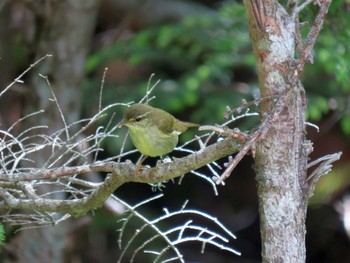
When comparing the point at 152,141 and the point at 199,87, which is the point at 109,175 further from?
the point at 199,87

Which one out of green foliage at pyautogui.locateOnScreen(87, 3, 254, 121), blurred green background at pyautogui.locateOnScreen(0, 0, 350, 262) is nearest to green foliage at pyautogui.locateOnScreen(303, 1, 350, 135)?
blurred green background at pyautogui.locateOnScreen(0, 0, 350, 262)

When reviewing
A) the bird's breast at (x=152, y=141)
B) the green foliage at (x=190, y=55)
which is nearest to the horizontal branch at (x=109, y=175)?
the bird's breast at (x=152, y=141)

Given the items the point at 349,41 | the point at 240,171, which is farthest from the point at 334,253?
the point at 349,41

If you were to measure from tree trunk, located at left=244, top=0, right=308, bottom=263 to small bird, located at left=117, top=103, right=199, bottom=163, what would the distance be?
0.88 meters

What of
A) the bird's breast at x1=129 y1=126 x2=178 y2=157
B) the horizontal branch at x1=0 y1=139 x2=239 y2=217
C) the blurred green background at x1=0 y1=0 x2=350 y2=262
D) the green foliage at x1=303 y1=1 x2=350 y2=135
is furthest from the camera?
the blurred green background at x1=0 y1=0 x2=350 y2=262

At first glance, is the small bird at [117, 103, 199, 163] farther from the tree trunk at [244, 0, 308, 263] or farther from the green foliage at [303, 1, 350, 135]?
the green foliage at [303, 1, 350, 135]

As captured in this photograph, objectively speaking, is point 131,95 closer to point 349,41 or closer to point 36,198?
point 349,41

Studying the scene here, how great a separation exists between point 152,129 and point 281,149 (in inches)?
43.8

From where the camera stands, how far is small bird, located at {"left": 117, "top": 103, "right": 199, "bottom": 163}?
13.6 ft

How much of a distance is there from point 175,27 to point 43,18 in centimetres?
162

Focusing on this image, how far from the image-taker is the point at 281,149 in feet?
10.8

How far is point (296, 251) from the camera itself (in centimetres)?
328

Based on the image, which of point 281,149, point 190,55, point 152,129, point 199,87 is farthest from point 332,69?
point 281,149

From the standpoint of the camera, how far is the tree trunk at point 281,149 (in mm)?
3271
